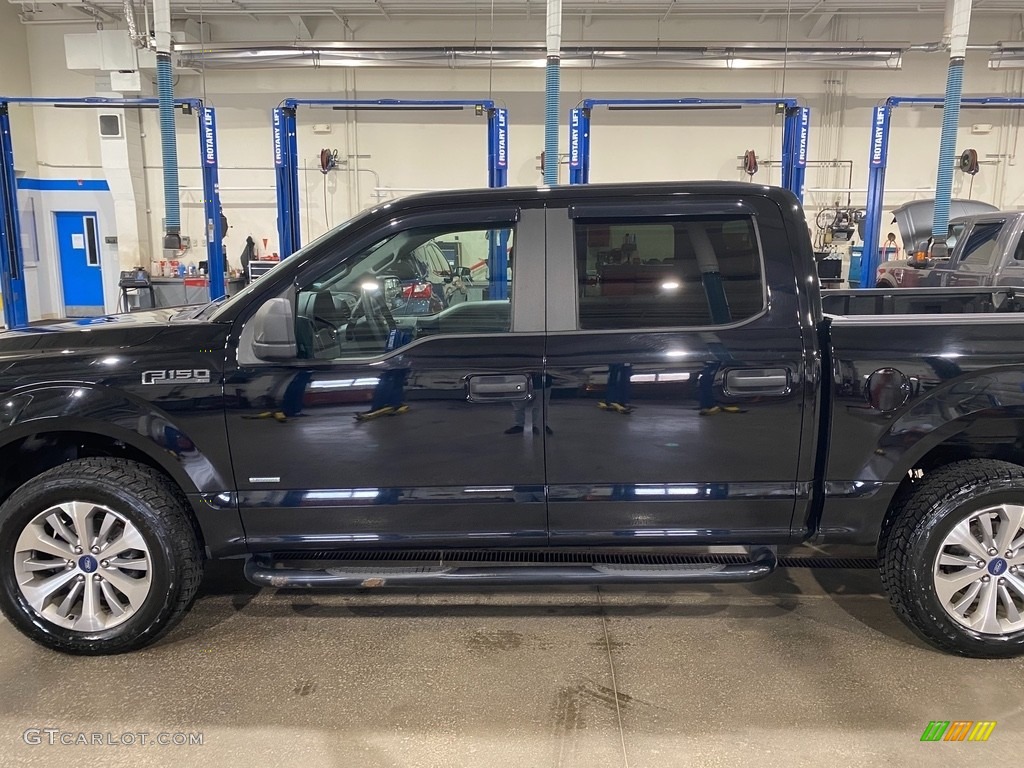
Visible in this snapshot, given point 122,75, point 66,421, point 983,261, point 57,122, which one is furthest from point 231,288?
point 983,261

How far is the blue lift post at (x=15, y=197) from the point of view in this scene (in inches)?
350

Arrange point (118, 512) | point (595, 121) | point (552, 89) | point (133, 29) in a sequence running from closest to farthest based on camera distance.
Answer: point (118, 512) → point (552, 89) → point (133, 29) → point (595, 121)

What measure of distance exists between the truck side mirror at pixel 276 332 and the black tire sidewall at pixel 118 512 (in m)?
0.80

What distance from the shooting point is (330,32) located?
1299cm

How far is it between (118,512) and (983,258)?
302 inches

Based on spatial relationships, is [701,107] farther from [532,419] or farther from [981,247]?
[532,419]

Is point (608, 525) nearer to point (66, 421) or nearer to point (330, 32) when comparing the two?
point (66, 421)

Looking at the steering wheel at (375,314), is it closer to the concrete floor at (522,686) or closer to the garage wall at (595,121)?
the concrete floor at (522,686)

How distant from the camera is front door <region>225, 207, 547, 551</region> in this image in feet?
9.17

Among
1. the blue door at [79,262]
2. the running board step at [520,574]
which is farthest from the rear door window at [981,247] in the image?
the blue door at [79,262]

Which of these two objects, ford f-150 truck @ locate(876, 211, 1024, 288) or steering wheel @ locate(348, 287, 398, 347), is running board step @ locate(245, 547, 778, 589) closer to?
steering wheel @ locate(348, 287, 398, 347)

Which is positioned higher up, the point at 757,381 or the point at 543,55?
the point at 543,55

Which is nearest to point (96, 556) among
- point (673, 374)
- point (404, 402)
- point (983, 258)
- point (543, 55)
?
point (404, 402)

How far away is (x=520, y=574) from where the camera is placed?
2.93m
